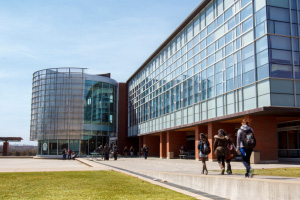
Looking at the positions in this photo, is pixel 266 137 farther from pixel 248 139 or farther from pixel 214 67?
pixel 248 139

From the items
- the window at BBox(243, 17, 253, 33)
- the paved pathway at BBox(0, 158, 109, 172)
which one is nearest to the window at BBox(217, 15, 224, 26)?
the window at BBox(243, 17, 253, 33)

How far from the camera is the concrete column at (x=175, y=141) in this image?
41.8 m

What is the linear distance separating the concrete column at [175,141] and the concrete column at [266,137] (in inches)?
709

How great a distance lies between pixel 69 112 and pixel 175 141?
2304 cm

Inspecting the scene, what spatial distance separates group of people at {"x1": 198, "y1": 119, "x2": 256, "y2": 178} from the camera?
947cm

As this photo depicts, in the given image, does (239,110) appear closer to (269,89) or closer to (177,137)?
(269,89)

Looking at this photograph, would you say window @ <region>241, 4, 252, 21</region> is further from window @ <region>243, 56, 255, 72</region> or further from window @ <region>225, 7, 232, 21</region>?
window @ <region>243, 56, 255, 72</region>

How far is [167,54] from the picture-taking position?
1711 inches

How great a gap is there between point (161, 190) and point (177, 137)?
111 feet

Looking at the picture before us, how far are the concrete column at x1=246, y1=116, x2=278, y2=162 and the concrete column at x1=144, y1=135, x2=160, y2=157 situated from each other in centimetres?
3041

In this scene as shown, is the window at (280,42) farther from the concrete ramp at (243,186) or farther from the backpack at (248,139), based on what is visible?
the backpack at (248,139)

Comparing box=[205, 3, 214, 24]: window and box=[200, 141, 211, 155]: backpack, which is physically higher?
box=[205, 3, 214, 24]: window

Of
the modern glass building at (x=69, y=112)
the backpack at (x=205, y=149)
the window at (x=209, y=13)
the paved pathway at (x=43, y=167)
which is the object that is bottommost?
the paved pathway at (x=43, y=167)

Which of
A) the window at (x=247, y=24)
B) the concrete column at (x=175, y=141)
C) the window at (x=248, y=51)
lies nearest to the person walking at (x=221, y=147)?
the window at (x=248, y=51)
